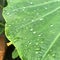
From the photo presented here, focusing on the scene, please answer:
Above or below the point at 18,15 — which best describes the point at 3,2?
below

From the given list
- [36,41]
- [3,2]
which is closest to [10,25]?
[36,41]

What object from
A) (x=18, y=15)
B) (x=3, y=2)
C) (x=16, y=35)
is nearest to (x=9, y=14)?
(x=18, y=15)

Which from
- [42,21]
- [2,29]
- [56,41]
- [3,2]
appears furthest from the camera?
[3,2]

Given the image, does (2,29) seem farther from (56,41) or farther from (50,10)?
(56,41)

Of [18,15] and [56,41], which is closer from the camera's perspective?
[56,41]

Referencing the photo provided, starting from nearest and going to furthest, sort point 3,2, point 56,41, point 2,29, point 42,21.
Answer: point 56,41 → point 42,21 → point 2,29 → point 3,2

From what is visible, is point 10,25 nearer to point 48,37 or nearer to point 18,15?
point 18,15
